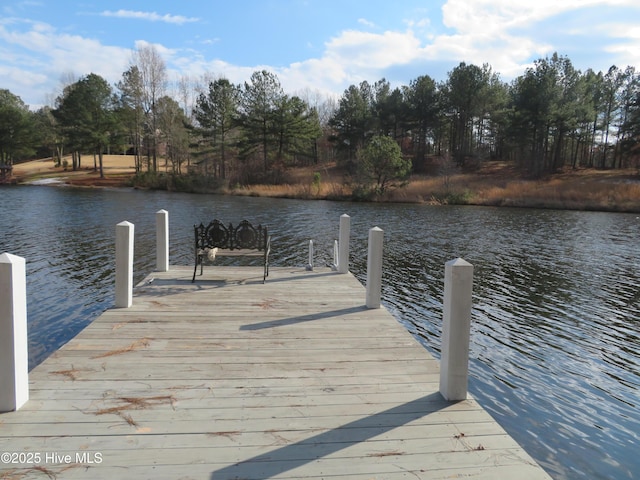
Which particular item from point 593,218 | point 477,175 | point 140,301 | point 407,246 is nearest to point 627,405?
point 140,301

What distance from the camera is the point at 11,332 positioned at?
9.26 ft

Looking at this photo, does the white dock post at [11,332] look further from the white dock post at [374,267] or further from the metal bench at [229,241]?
the metal bench at [229,241]

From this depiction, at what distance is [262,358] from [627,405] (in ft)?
14.5

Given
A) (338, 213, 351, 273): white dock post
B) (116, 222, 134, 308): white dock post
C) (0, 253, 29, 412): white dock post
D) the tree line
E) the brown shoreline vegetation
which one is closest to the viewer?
(0, 253, 29, 412): white dock post

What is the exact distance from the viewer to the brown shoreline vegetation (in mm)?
34656

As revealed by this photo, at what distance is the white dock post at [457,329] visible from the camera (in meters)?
3.19

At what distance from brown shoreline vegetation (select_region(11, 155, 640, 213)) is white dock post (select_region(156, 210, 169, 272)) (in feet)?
104

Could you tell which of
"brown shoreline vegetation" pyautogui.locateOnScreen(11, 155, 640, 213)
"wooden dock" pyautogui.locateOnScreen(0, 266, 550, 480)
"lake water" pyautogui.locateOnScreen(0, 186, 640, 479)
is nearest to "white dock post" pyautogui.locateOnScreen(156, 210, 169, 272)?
"lake water" pyautogui.locateOnScreen(0, 186, 640, 479)

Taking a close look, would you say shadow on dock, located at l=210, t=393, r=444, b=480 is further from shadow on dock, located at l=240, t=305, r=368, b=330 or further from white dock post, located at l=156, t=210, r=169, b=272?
white dock post, located at l=156, t=210, r=169, b=272

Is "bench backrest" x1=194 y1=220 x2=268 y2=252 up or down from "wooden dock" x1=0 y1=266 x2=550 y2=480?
up

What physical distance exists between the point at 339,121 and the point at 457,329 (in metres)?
54.6

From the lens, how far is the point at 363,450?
8.39 feet

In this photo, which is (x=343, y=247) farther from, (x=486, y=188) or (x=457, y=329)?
(x=486, y=188)

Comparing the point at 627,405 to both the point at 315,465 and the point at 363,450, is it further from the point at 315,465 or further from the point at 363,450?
the point at 315,465
